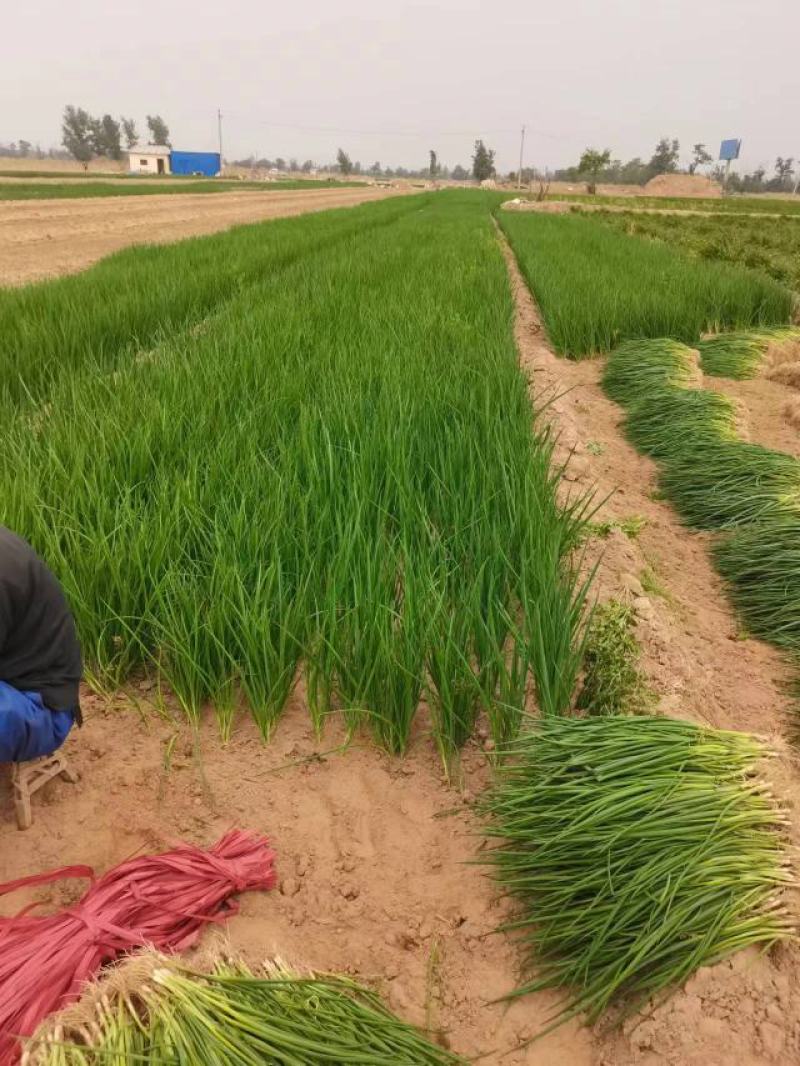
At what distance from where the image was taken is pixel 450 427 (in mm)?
3066

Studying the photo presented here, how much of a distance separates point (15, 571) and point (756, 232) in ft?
65.6

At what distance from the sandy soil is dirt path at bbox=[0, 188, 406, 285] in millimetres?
8325

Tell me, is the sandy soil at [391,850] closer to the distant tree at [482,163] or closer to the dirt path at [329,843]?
the dirt path at [329,843]

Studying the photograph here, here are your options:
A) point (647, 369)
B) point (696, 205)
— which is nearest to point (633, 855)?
point (647, 369)

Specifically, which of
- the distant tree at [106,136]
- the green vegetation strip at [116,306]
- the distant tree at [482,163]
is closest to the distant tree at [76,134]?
the distant tree at [106,136]

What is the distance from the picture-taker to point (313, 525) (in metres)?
2.38

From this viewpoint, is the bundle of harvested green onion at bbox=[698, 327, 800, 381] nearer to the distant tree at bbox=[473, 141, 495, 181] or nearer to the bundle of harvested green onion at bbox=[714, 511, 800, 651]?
the bundle of harvested green onion at bbox=[714, 511, 800, 651]

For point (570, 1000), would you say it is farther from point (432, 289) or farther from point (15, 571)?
point (432, 289)

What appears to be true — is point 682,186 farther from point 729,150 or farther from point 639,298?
point 639,298

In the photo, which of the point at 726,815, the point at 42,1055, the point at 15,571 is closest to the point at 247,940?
the point at 42,1055

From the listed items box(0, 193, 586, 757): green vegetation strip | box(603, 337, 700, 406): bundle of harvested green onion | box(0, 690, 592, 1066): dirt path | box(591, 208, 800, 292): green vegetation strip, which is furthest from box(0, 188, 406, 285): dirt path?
box(591, 208, 800, 292): green vegetation strip

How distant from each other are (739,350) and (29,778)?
6185 mm

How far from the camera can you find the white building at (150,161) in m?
66.2

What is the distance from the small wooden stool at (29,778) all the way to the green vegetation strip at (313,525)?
35 centimetres
